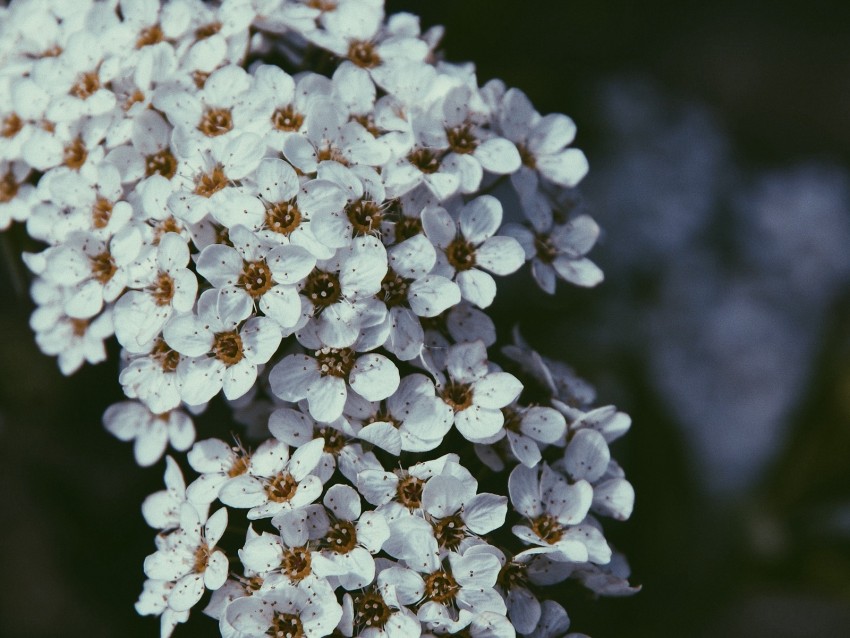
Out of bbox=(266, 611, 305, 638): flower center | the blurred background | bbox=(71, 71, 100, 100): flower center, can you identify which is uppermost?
bbox=(71, 71, 100, 100): flower center

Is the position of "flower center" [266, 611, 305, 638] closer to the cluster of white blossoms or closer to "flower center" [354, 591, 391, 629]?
the cluster of white blossoms

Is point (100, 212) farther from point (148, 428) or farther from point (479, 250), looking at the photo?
point (479, 250)

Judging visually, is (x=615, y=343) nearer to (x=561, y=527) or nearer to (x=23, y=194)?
(x=561, y=527)

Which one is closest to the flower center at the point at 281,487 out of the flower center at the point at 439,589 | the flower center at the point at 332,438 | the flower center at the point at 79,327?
the flower center at the point at 332,438

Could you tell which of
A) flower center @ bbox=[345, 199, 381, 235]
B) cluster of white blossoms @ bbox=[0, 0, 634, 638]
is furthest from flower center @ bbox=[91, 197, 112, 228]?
flower center @ bbox=[345, 199, 381, 235]

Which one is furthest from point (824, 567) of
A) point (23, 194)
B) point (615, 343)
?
point (23, 194)

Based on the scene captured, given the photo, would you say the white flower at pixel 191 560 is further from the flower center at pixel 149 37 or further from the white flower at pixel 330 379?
the flower center at pixel 149 37

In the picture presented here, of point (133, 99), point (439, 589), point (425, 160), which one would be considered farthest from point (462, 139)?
point (439, 589)

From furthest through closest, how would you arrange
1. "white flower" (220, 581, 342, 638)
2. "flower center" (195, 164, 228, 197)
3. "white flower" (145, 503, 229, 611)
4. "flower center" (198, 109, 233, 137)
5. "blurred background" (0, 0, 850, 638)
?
"blurred background" (0, 0, 850, 638)
"flower center" (198, 109, 233, 137)
"flower center" (195, 164, 228, 197)
"white flower" (145, 503, 229, 611)
"white flower" (220, 581, 342, 638)
